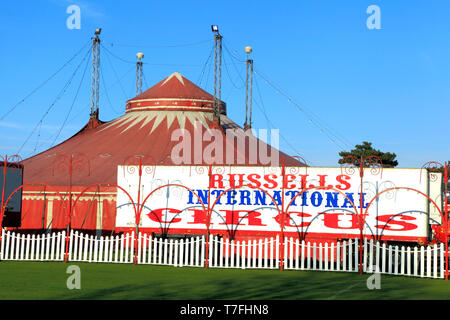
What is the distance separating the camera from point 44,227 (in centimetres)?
3272

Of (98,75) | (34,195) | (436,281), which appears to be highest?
(98,75)

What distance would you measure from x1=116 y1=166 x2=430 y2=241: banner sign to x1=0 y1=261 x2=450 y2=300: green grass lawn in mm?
2963

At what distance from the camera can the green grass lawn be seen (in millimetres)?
13367

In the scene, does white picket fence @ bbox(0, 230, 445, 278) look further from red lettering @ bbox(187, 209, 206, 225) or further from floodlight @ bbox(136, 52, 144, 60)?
floodlight @ bbox(136, 52, 144, 60)

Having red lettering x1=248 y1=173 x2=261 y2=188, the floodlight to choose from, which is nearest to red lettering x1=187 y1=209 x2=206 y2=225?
red lettering x1=248 y1=173 x2=261 y2=188

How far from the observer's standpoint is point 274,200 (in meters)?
20.6

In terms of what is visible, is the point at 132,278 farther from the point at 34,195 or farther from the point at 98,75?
the point at 98,75

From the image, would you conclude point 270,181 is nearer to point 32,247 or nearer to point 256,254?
point 256,254

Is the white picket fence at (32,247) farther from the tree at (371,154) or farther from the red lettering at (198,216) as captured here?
A: the tree at (371,154)

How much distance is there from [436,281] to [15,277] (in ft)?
39.2

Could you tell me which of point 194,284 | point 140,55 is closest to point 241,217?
point 194,284

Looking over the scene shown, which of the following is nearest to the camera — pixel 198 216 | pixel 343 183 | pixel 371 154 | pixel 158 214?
pixel 343 183

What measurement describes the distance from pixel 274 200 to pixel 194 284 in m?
6.17
